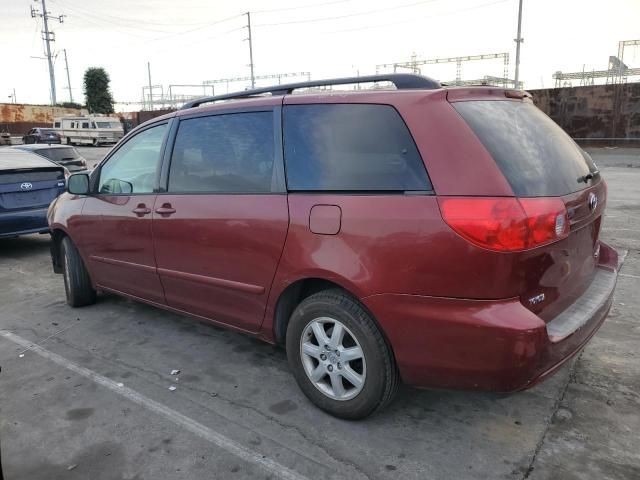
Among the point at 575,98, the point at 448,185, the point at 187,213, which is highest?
the point at 575,98

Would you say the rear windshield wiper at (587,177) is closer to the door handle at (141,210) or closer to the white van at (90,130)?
the door handle at (141,210)

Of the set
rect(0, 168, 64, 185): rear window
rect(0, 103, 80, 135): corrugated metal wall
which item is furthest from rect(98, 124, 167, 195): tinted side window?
rect(0, 103, 80, 135): corrugated metal wall

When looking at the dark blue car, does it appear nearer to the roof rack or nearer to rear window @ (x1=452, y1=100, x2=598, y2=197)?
the roof rack

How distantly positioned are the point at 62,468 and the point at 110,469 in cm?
25

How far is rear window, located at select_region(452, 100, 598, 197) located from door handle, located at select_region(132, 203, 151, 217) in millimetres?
2412

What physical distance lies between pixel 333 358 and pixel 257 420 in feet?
1.89

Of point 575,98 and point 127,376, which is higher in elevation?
point 575,98

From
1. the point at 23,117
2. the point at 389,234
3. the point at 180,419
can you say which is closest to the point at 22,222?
the point at 180,419

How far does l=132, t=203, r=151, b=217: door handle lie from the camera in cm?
390

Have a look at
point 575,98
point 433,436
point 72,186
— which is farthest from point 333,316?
point 575,98

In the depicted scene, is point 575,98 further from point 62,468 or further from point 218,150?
point 62,468

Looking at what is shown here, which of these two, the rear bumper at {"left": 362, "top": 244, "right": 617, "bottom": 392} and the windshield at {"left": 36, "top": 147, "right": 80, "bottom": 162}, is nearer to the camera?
the rear bumper at {"left": 362, "top": 244, "right": 617, "bottom": 392}

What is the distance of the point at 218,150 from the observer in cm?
351

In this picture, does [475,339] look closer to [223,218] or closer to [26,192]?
[223,218]
